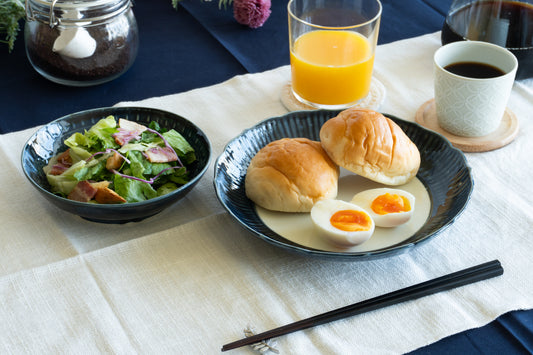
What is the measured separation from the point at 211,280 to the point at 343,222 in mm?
224

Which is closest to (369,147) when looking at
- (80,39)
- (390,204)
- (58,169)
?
(390,204)

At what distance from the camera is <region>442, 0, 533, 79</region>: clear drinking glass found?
134cm

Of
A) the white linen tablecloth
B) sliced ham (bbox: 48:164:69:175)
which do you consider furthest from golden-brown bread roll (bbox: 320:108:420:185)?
sliced ham (bbox: 48:164:69:175)

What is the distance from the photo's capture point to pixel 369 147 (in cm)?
100

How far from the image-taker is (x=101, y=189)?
37.6 inches

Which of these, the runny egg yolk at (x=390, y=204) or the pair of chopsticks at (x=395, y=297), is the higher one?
the runny egg yolk at (x=390, y=204)

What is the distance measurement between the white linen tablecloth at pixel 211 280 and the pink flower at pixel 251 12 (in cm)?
66

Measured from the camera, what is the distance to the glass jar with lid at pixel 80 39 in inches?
50.7

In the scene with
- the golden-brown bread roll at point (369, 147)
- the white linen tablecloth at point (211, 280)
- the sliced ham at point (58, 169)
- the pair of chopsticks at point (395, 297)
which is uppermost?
the golden-brown bread roll at point (369, 147)

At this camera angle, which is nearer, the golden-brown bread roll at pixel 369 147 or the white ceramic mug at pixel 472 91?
the golden-brown bread roll at pixel 369 147

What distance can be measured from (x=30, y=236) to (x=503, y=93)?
919 mm

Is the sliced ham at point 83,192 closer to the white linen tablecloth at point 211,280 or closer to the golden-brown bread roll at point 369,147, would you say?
the white linen tablecloth at point 211,280

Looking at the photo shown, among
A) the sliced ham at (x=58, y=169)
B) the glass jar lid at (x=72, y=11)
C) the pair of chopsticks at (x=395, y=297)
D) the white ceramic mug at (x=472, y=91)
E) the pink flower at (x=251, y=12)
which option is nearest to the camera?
the pair of chopsticks at (x=395, y=297)

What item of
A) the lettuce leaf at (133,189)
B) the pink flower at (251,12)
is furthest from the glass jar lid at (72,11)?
the lettuce leaf at (133,189)
